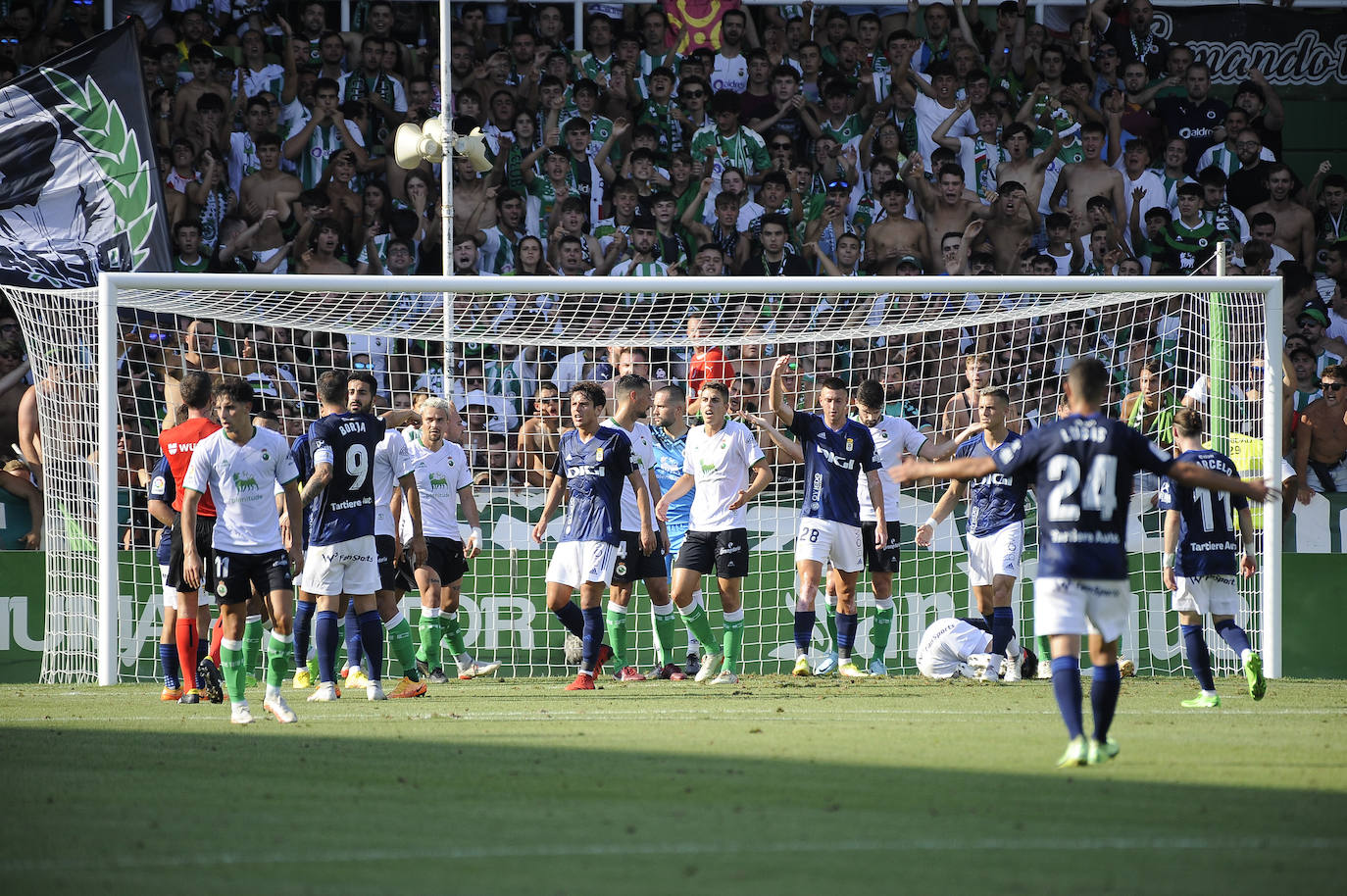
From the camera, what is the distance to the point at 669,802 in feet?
18.7

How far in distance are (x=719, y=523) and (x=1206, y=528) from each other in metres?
3.63

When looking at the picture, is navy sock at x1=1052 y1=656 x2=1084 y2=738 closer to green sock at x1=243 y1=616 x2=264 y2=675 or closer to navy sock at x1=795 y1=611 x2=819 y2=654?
navy sock at x1=795 y1=611 x2=819 y2=654

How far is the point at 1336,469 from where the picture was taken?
1348 cm

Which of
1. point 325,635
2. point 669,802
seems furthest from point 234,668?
point 669,802

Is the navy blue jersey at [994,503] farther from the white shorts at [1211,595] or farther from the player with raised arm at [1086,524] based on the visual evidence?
the player with raised arm at [1086,524]

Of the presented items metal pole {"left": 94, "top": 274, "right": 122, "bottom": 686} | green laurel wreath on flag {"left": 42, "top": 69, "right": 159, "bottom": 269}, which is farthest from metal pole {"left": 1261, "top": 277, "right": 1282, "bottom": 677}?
green laurel wreath on flag {"left": 42, "top": 69, "right": 159, "bottom": 269}

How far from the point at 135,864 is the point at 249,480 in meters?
4.28

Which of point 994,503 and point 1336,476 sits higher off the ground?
point 1336,476

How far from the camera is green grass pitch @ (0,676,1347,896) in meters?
4.44

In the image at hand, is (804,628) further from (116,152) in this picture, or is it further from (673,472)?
(116,152)

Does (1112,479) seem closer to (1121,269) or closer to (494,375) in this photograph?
(494,375)

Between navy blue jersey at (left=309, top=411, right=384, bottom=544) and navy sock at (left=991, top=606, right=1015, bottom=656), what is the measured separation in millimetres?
4887

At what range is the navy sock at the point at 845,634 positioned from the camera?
477 inches

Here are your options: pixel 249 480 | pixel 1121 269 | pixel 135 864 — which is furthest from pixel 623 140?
pixel 135 864
